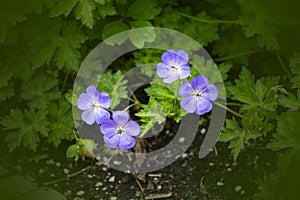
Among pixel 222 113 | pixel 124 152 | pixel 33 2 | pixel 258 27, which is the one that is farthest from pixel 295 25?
pixel 33 2

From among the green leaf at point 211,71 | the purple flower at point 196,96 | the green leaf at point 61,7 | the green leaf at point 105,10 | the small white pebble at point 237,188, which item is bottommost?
the small white pebble at point 237,188

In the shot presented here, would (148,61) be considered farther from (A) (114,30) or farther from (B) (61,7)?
(B) (61,7)

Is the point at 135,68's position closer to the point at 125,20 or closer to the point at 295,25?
the point at 125,20

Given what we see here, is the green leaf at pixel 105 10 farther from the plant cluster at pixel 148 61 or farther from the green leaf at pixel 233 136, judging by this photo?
the green leaf at pixel 233 136

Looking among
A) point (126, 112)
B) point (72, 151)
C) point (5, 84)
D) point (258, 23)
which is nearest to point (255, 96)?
point (258, 23)

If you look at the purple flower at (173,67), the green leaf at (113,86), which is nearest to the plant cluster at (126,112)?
the purple flower at (173,67)

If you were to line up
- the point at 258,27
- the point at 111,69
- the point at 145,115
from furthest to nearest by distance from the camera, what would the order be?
1. the point at 111,69
2. the point at 258,27
3. the point at 145,115
